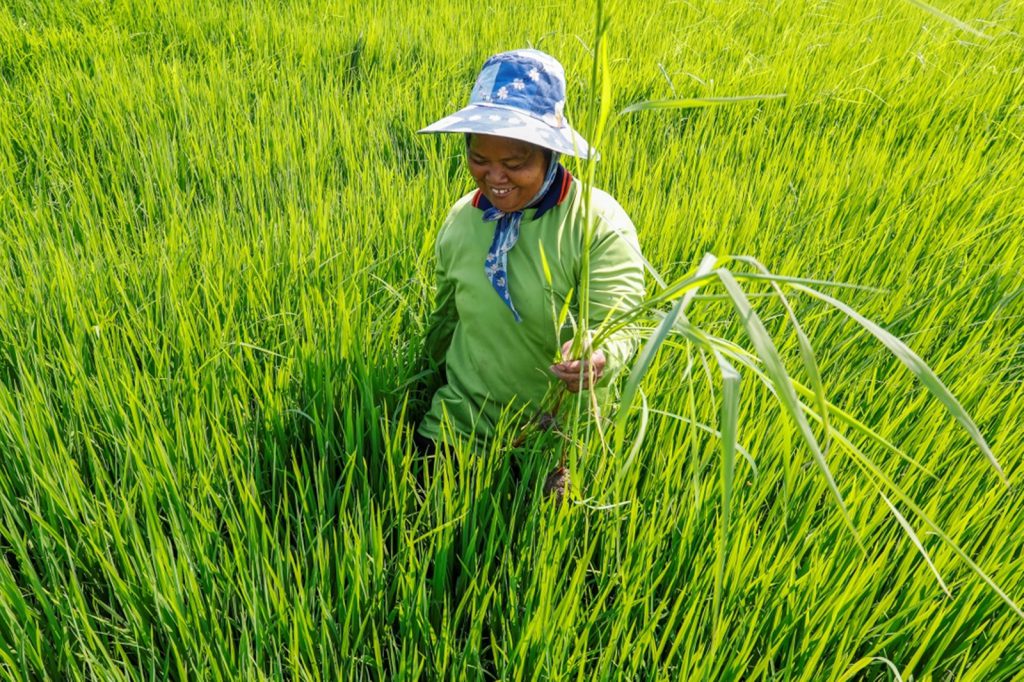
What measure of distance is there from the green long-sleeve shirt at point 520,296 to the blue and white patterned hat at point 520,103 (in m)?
0.13

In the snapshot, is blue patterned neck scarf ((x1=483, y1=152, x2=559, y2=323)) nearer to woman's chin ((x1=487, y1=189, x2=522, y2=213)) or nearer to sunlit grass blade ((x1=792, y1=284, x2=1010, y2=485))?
woman's chin ((x1=487, y1=189, x2=522, y2=213))

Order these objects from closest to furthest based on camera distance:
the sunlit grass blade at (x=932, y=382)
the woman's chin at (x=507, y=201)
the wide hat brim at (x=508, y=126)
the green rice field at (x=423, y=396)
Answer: the sunlit grass blade at (x=932, y=382) → the green rice field at (x=423, y=396) → the wide hat brim at (x=508, y=126) → the woman's chin at (x=507, y=201)

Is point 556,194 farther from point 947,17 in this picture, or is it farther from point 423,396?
point 947,17

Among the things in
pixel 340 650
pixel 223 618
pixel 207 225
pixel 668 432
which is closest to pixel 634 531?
pixel 668 432

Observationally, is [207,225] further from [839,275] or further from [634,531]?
[839,275]

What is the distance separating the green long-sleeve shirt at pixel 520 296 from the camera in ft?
3.90

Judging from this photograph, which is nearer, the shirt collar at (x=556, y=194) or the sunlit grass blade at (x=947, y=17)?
the sunlit grass blade at (x=947, y=17)

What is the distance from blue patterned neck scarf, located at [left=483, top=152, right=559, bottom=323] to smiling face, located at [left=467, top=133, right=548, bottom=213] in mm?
17

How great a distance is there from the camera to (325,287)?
1565 mm

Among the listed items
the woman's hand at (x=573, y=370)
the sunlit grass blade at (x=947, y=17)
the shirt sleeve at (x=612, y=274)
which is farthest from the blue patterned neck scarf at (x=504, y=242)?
the sunlit grass blade at (x=947, y=17)

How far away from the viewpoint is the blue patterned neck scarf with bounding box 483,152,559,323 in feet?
3.98

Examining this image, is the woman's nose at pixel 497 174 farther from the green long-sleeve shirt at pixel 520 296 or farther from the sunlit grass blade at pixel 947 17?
the sunlit grass blade at pixel 947 17

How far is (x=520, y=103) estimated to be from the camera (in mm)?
1135

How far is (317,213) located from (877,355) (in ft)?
4.19
